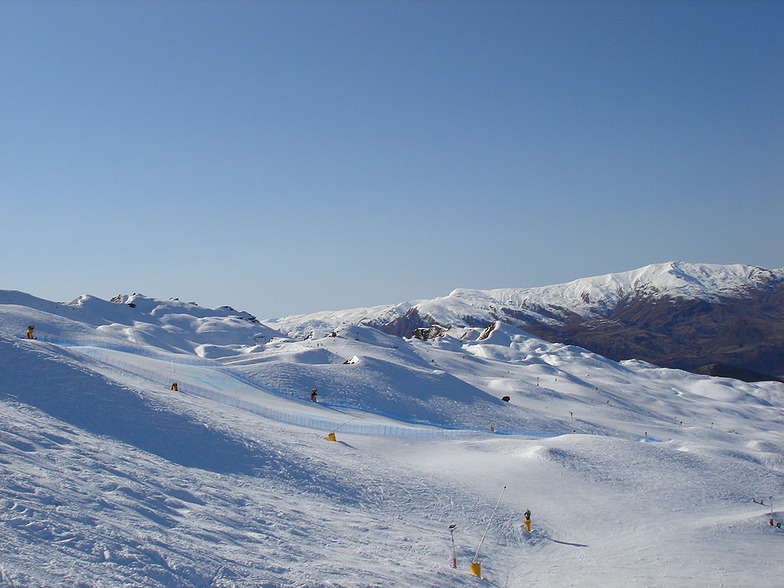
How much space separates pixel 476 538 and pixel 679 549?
794 centimetres

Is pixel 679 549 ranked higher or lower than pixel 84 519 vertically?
lower

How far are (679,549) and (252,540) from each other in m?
16.0

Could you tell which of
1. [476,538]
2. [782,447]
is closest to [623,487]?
[476,538]

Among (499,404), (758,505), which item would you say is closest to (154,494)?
(758,505)

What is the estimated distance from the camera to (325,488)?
1998 centimetres

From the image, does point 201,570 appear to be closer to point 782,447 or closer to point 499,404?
point 499,404

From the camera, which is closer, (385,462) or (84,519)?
(84,519)

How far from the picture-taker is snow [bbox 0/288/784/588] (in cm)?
1198

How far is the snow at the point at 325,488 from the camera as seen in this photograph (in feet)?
39.3

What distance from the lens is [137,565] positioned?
10586mm

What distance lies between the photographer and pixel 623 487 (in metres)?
27.0

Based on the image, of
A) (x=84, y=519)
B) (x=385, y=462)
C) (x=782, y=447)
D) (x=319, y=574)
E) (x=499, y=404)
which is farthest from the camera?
(x=782, y=447)

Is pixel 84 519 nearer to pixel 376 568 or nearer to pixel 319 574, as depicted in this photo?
pixel 319 574

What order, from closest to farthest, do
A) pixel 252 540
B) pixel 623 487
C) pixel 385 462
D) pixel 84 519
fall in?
1. pixel 84 519
2. pixel 252 540
3. pixel 385 462
4. pixel 623 487
